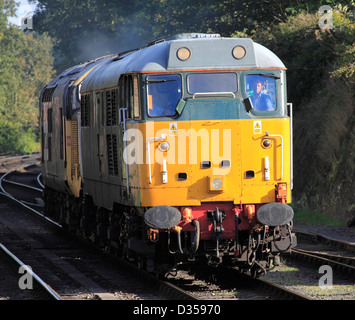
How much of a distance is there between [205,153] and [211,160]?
0.14m

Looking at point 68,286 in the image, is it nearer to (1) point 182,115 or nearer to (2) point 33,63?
(1) point 182,115

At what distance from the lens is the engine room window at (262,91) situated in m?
12.0

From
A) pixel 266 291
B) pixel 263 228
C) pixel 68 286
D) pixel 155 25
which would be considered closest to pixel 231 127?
pixel 263 228

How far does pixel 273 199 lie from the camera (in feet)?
39.2

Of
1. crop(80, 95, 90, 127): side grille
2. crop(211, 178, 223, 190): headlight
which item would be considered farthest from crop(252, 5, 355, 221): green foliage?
crop(211, 178, 223, 190): headlight

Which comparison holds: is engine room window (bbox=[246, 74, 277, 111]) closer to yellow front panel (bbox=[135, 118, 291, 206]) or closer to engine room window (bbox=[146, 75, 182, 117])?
yellow front panel (bbox=[135, 118, 291, 206])

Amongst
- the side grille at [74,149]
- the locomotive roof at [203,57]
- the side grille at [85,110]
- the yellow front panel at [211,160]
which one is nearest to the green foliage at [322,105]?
the side grille at [74,149]

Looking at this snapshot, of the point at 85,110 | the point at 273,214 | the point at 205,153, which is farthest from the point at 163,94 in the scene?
the point at 85,110

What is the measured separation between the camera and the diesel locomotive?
11727 millimetres

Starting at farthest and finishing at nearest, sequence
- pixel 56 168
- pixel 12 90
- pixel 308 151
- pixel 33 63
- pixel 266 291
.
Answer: pixel 33 63
pixel 12 90
pixel 308 151
pixel 56 168
pixel 266 291

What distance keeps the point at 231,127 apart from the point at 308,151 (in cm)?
1164

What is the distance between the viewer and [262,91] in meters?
12.1

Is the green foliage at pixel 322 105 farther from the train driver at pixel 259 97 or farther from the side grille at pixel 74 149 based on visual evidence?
the train driver at pixel 259 97

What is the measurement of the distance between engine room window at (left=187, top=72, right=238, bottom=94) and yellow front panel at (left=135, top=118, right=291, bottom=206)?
0.51 m
